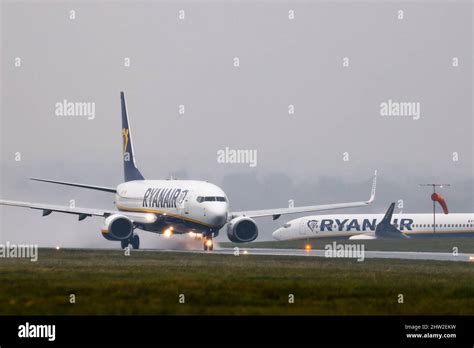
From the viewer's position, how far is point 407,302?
1210 inches

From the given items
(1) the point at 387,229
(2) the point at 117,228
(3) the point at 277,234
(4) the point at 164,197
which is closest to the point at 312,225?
(3) the point at 277,234

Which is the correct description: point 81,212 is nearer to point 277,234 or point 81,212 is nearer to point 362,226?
point 277,234

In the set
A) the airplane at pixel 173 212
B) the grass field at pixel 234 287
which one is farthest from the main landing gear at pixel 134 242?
the grass field at pixel 234 287

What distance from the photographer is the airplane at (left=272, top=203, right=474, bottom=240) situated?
4360 inches

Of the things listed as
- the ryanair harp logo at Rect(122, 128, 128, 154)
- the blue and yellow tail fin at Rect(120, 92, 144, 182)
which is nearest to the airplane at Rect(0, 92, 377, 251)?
the blue and yellow tail fin at Rect(120, 92, 144, 182)

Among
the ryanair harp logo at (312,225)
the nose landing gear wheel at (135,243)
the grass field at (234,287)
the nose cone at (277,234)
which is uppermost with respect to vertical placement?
the ryanair harp logo at (312,225)

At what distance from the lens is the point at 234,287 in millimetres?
34906

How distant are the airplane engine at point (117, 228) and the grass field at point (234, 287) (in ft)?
57.9

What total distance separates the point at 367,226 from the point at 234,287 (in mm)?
77545

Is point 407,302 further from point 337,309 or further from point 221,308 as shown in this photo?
point 221,308

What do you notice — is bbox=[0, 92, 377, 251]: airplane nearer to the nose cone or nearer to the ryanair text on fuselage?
the ryanair text on fuselage

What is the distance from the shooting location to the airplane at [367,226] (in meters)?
111

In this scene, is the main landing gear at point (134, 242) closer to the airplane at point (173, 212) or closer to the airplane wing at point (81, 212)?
the airplane at point (173, 212)
